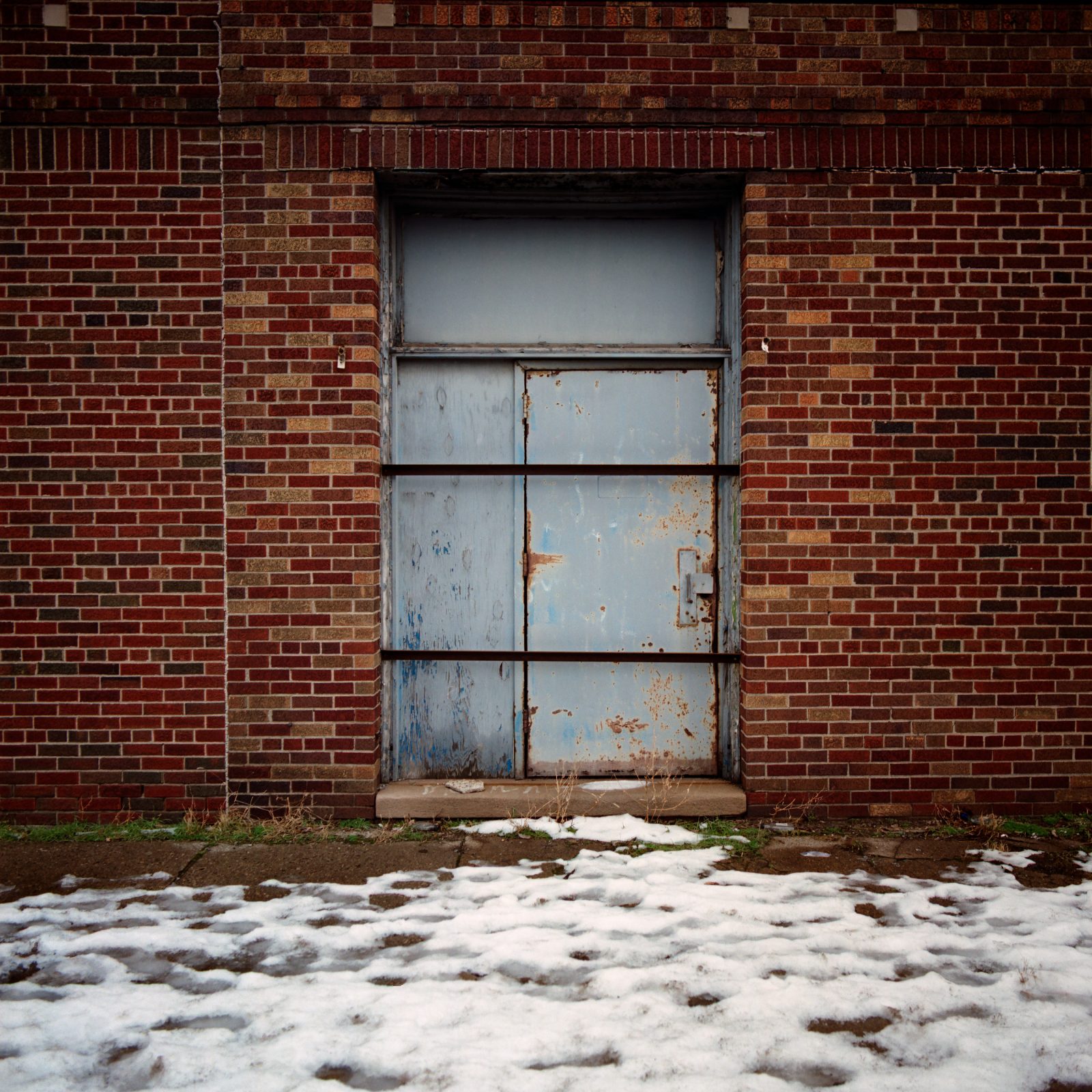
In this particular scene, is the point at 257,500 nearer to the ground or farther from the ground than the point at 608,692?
farther from the ground

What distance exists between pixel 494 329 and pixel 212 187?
1.61 metres

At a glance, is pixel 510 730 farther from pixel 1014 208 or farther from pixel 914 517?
pixel 1014 208

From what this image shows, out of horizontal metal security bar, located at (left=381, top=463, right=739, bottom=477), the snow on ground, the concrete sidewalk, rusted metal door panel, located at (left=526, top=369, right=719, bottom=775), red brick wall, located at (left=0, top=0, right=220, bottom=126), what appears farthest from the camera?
rusted metal door panel, located at (left=526, top=369, right=719, bottom=775)

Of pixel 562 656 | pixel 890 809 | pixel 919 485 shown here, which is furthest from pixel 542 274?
pixel 890 809

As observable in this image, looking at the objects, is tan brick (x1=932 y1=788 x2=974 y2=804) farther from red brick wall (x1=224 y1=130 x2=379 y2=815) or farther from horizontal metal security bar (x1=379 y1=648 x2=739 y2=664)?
red brick wall (x1=224 y1=130 x2=379 y2=815)

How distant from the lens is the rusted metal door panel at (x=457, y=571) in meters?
4.56

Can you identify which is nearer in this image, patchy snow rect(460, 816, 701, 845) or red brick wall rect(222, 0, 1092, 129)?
patchy snow rect(460, 816, 701, 845)

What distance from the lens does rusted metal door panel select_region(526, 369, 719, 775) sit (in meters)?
4.54

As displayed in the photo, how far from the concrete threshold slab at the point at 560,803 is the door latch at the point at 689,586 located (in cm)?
92

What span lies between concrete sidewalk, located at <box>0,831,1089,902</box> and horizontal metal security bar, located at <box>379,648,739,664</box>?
0.94 m

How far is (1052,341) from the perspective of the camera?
4.23 metres

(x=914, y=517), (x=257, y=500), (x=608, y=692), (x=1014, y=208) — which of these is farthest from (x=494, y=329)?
(x=1014, y=208)

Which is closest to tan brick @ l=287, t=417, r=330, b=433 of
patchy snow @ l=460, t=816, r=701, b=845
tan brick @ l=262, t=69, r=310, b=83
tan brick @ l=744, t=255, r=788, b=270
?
tan brick @ l=262, t=69, r=310, b=83

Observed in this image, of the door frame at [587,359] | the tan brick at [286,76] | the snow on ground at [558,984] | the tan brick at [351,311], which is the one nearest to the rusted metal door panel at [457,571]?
the door frame at [587,359]
